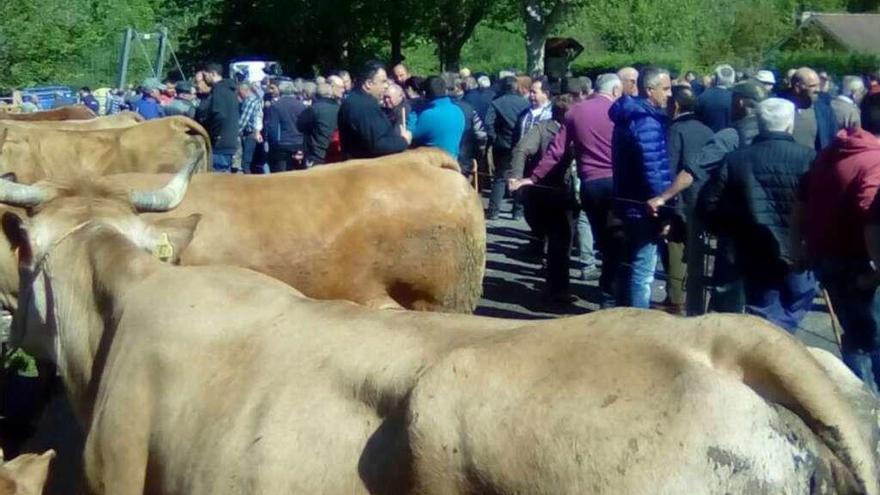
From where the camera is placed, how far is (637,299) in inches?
372

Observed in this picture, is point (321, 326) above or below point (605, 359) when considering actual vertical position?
below

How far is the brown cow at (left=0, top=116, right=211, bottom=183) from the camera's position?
9805 mm

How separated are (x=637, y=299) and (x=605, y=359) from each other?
6.68m

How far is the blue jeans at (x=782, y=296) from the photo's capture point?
777cm

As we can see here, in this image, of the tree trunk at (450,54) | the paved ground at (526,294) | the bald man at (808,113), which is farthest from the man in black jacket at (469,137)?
the tree trunk at (450,54)

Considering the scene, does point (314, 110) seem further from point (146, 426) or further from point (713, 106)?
point (146, 426)

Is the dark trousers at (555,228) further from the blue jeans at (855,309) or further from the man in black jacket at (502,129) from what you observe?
the blue jeans at (855,309)

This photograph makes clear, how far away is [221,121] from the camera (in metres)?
15.1

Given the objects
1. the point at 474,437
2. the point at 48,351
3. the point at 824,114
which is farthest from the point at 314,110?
the point at 474,437

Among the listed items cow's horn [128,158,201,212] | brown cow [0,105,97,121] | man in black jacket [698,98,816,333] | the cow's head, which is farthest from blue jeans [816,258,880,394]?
brown cow [0,105,97,121]

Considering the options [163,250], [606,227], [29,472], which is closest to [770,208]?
[606,227]

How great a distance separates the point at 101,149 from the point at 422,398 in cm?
782

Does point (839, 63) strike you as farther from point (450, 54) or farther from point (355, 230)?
point (355, 230)

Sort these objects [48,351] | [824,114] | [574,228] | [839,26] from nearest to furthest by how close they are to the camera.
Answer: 1. [48,351]
2. [824,114]
3. [574,228]
4. [839,26]
